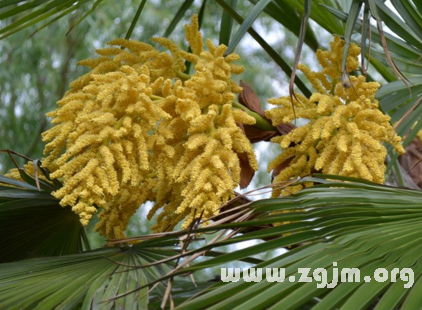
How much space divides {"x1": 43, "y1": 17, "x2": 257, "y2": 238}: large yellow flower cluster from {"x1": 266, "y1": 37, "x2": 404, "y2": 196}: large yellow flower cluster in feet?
0.24

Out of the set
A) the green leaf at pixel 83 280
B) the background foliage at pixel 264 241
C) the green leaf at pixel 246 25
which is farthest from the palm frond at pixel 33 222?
the green leaf at pixel 246 25

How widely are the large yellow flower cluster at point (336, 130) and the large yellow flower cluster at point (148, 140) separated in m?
0.07

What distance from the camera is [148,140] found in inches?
37.8

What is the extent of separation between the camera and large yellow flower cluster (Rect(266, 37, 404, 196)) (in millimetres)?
950

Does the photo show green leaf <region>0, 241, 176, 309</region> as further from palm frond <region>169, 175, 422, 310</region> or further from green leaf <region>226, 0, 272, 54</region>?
green leaf <region>226, 0, 272, 54</region>

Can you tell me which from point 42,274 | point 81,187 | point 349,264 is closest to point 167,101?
point 81,187

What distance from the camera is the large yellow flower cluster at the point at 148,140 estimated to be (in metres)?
0.89

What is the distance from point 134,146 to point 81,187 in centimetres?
11

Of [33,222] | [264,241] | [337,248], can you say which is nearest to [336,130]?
[264,241]

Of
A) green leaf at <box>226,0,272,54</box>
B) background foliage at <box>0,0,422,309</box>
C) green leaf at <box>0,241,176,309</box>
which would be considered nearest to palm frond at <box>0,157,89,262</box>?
background foliage at <box>0,0,422,309</box>

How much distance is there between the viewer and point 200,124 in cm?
95

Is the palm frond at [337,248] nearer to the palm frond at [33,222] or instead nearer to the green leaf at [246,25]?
the green leaf at [246,25]

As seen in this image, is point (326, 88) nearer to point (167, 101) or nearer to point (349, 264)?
point (167, 101)

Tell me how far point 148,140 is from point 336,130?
0.28m
